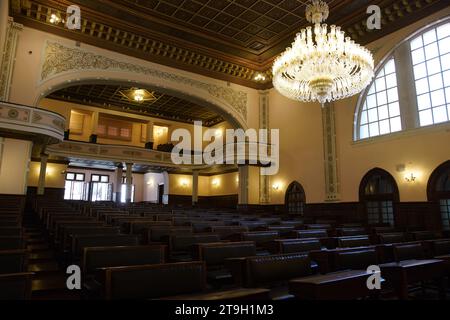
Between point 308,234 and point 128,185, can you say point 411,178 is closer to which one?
point 308,234

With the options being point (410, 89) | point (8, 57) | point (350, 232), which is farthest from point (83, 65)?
point (410, 89)

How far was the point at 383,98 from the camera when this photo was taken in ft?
32.2

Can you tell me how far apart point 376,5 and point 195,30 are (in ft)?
18.4

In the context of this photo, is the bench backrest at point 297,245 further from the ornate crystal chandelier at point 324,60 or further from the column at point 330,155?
the column at point 330,155

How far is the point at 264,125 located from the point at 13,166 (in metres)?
9.20

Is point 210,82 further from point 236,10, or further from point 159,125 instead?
point 159,125

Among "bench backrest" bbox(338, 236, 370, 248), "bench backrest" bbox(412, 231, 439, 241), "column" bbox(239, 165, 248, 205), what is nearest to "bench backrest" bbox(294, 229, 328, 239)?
"bench backrest" bbox(338, 236, 370, 248)

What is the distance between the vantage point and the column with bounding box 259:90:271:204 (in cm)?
1341

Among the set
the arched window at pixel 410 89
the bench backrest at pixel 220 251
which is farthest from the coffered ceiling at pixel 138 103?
the bench backrest at pixel 220 251

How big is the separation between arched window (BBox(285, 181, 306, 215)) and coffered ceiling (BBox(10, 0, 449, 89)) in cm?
516

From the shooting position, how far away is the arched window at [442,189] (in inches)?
312

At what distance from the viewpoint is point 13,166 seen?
8.74 meters

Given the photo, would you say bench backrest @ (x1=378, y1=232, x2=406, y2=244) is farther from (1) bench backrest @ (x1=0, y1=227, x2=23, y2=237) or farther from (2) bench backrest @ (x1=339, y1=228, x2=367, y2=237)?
(1) bench backrest @ (x1=0, y1=227, x2=23, y2=237)
